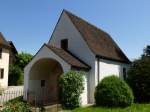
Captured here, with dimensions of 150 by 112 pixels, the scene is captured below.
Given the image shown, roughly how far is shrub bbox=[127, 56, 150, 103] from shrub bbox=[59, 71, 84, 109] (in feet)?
26.7

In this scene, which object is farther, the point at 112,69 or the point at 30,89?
the point at 112,69

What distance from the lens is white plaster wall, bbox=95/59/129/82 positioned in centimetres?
2553

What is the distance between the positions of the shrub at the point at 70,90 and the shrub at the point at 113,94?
1906mm

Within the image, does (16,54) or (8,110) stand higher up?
(16,54)

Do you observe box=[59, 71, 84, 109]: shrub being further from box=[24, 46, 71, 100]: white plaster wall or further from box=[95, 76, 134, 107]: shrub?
box=[95, 76, 134, 107]: shrub

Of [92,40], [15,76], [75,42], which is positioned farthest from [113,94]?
→ [15,76]

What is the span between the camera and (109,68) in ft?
A: 89.4

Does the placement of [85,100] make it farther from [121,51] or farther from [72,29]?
[121,51]

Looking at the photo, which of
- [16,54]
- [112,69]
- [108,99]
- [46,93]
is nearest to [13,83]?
[16,54]

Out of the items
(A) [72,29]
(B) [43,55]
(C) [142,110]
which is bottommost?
(C) [142,110]

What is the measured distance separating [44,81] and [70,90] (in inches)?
287

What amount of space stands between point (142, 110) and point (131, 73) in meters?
8.65

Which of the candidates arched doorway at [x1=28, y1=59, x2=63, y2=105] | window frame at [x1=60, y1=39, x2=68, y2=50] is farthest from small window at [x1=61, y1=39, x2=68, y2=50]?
arched doorway at [x1=28, y1=59, x2=63, y2=105]

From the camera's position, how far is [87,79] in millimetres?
23859
